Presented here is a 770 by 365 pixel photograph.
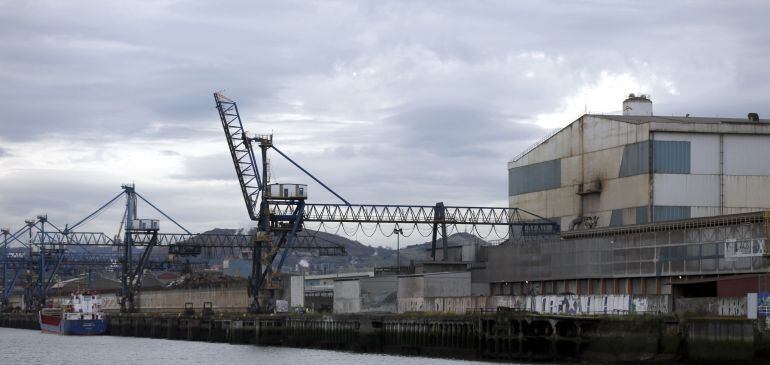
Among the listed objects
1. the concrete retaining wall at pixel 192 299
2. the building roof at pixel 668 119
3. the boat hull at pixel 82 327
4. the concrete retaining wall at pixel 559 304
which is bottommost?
the boat hull at pixel 82 327

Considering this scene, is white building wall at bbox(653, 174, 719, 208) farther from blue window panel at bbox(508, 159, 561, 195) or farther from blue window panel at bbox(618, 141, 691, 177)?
blue window panel at bbox(508, 159, 561, 195)

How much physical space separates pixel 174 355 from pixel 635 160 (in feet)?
139

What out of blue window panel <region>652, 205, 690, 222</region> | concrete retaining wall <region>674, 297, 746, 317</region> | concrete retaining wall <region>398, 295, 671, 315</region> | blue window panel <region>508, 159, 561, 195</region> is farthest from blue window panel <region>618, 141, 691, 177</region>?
concrete retaining wall <region>674, 297, 746, 317</region>

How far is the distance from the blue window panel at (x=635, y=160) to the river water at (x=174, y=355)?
30326mm

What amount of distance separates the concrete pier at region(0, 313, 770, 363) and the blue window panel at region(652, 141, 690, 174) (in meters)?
27.7

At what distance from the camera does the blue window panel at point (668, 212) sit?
103688 mm

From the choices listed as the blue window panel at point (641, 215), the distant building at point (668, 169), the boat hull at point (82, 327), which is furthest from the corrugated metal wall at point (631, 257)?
the boat hull at point (82, 327)

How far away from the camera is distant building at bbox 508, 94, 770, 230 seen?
104750 millimetres

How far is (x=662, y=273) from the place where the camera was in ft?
275

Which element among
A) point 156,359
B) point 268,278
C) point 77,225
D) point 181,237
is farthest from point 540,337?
point 77,225

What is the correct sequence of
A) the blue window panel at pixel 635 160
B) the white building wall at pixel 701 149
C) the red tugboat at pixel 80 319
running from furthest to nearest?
the red tugboat at pixel 80 319 → the white building wall at pixel 701 149 → the blue window panel at pixel 635 160

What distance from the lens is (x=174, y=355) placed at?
9775 cm

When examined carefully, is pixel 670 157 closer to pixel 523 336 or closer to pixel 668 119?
pixel 668 119

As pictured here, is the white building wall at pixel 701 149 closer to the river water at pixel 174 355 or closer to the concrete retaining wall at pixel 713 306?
the concrete retaining wall at pixel 713 306
